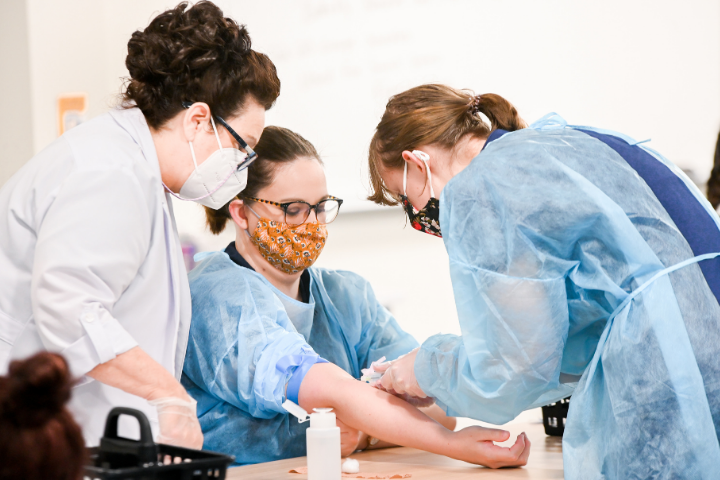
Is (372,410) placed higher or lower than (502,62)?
lower

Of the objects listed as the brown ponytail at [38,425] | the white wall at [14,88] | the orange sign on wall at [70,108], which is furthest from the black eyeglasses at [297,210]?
the white wall at [14,88]

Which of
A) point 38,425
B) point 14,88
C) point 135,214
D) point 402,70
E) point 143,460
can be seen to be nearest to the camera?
point 38,425

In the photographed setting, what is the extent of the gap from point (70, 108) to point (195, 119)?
9.28 ft

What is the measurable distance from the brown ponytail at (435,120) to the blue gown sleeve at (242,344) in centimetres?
43

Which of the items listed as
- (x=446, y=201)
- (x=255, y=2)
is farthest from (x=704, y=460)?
(x=255, y=2)

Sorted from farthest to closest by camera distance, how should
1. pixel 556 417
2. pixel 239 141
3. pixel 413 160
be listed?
pixel 556 417, pixel 413 160, pixel 239 141

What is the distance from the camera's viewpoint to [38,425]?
0.57 meters

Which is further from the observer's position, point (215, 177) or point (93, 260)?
point (215, 177)

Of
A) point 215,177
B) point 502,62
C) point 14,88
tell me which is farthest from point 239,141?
point 14,88

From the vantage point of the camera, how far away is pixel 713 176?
6.91ft

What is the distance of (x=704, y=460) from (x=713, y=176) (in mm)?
1368

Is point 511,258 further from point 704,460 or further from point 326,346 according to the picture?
point 326,346

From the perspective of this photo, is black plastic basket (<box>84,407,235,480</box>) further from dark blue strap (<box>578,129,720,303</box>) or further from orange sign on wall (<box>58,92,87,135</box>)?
orange sign on wall (<box>58,92,87,135</box>)

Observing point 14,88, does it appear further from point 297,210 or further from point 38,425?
point 38,425
